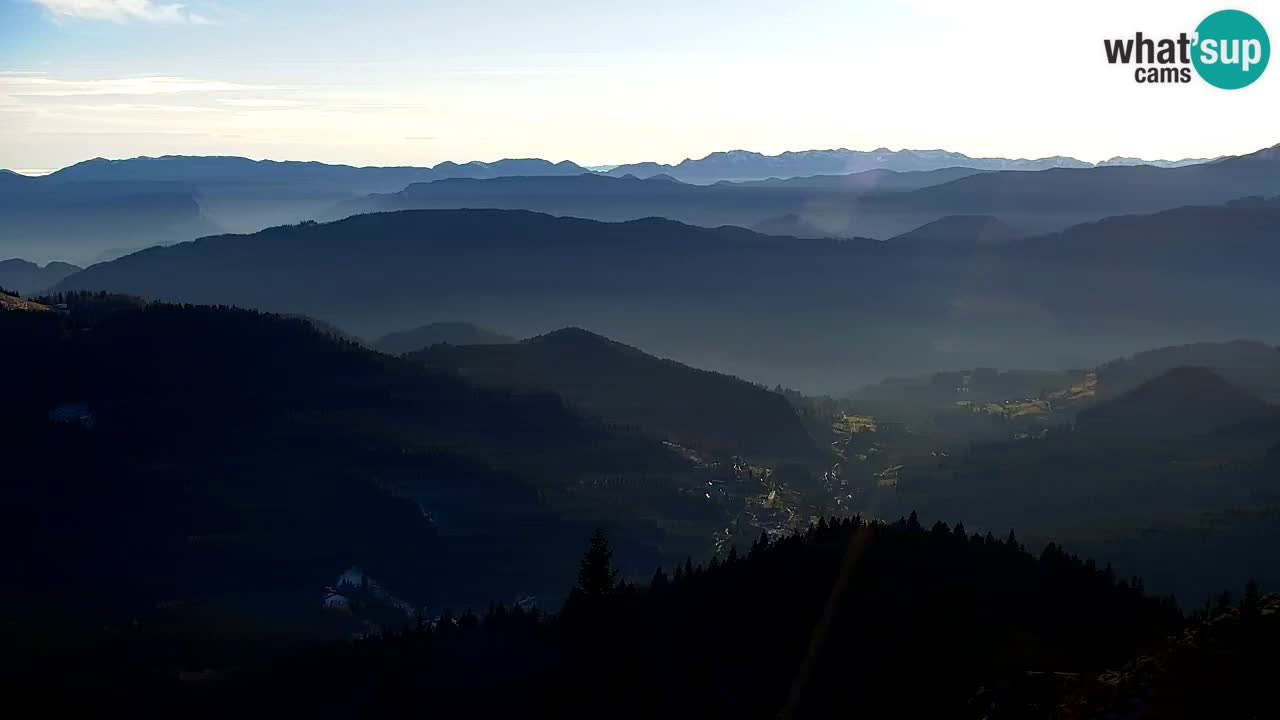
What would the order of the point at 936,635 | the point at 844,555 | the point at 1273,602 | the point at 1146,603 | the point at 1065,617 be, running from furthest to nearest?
the point at 844,555
the point at 1146,603
the point at 1065,617
the point at 936,635
the point at 1273,602

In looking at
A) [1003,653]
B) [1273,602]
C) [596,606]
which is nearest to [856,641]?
[1003,653]

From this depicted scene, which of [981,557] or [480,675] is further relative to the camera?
[480,675]

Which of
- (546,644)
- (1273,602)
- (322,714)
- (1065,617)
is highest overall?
(1273,602)

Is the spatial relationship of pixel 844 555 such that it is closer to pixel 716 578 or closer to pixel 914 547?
pixel 914 547

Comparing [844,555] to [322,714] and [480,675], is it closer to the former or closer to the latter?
[480,675]

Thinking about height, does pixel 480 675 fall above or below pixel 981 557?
below

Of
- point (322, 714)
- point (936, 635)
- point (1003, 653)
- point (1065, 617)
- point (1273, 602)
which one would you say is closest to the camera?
point (1273, 602)
